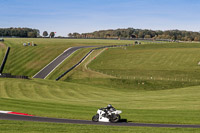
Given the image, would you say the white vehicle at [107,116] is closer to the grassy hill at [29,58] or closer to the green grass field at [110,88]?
the green grass field at [110,88]

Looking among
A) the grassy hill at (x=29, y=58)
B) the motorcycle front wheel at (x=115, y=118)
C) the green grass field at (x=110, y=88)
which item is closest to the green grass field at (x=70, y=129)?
the green grass field at (x=110, y=88)

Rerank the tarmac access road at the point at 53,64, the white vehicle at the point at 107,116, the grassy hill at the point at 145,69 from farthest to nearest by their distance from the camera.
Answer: the tarmac access road at the point at 53,64 → the grassy hill at the point at 145,69 → the white vehicle at the point at 107,116

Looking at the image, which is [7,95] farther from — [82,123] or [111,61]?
[111,61]

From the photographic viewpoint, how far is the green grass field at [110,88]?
93.9 ft

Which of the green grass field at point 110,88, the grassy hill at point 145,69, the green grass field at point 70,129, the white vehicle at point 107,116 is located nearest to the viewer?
the green grass field at point 70,129

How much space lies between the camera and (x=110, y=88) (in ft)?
223

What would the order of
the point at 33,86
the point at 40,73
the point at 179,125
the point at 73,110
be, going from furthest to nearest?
the point at 40,73, the point at 33,86, the point at 73,110, the point at 179,125

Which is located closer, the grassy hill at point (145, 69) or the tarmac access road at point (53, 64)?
the grassy hill at point (145, 69)

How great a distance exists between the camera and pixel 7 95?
152 ft

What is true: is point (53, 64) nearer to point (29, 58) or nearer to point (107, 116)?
point (29, 58)

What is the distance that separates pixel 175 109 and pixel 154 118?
639 centimetres

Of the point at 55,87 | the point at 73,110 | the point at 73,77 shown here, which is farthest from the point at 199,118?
the point at 73,77

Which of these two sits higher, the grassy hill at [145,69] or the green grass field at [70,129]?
the green grass field at [70,129]

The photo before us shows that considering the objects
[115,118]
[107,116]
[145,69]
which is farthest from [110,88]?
[115,118]
